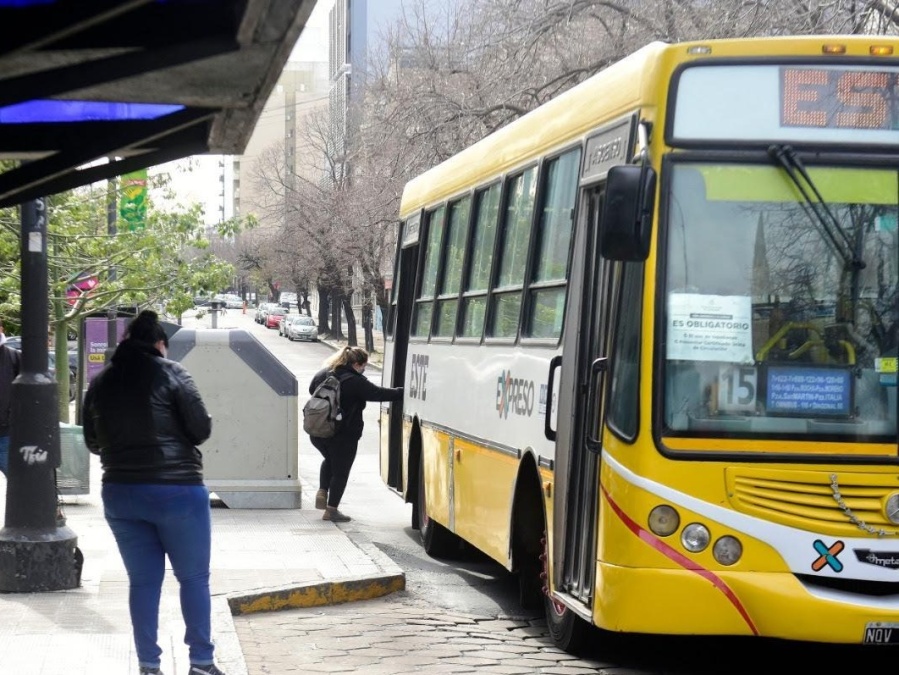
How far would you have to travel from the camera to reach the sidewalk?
7.46 m

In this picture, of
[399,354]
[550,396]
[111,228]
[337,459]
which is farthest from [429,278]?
[111,228]

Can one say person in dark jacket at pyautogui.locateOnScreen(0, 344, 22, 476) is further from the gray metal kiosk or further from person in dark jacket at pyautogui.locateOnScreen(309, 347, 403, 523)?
the gray metal kiosk

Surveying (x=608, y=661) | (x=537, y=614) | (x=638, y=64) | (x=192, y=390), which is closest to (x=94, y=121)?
(x=192, y=390)

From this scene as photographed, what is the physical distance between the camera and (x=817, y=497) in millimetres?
6766

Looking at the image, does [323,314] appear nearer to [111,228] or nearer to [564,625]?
[111,228]

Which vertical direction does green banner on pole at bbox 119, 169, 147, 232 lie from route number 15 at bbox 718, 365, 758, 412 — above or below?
above

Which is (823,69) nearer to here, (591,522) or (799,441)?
(799,441)

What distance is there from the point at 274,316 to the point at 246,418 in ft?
303

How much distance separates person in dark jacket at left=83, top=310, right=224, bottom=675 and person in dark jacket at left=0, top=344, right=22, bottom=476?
143 inches

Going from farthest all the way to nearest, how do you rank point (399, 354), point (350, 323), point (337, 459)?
point (350, 323) < point (399, 354) < point (337, 459)

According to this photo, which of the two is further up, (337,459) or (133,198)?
(133,198)

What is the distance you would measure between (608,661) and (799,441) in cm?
193

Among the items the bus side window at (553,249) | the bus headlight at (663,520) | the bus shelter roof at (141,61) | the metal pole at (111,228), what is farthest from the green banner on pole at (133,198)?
the bus shelter roof at (141,61)

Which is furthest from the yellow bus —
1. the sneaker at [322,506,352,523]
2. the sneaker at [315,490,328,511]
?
the sneaker at [315,490,328,511]
